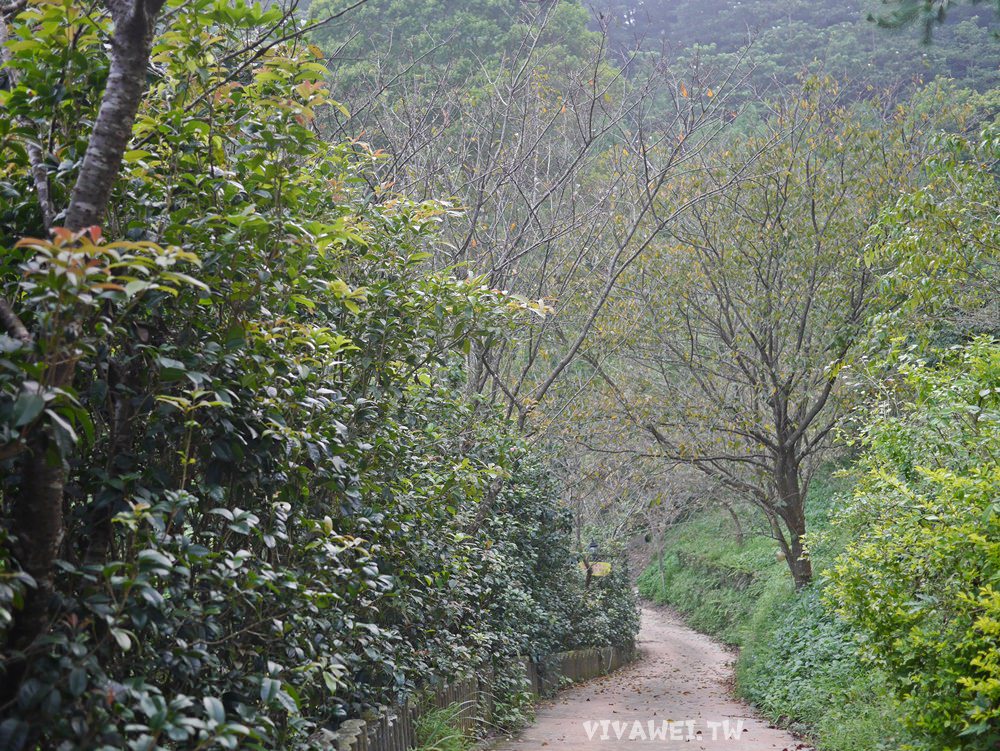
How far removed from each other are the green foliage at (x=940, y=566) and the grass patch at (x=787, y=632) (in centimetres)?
83

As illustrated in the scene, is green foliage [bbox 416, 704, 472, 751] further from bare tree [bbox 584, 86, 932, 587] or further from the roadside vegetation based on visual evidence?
bare tree [bbox 584, 86, 932, 587]

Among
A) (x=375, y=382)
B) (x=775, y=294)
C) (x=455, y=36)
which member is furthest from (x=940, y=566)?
(x=455, y=36)

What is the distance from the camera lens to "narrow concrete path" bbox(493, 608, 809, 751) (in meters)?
8.86

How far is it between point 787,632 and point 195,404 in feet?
36.7

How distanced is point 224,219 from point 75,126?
2.22 feet

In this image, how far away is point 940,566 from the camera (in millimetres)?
5117

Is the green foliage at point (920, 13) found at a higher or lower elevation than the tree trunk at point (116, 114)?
higher

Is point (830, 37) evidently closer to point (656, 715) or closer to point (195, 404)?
point (656, 715)

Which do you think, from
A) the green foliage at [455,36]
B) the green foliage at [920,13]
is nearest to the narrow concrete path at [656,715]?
the green foliage at [920,13]

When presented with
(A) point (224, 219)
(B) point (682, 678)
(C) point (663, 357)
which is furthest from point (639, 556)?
(A) point (224, 219)

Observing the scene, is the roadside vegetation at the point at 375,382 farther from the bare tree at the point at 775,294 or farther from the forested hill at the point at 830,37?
the forested hill at the point at 830,37

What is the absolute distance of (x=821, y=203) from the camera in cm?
1288

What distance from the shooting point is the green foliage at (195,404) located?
8.16ft

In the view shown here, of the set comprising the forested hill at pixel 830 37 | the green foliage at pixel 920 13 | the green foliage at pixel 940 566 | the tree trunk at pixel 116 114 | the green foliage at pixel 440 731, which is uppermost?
the forested hill at pixel 830 37
